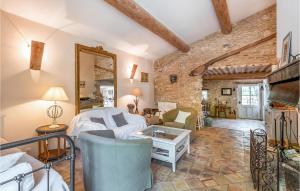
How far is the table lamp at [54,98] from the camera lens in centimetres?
286

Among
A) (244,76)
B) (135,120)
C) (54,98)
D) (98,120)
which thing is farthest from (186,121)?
(244,76)

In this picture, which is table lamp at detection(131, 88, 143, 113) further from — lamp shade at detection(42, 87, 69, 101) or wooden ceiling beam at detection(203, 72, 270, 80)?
wooden ceiling beam at detection(203, 72, 270, 80)

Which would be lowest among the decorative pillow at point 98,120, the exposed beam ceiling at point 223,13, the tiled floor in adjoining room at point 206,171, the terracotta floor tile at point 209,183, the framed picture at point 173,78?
the terracotta floor tile at point 209,183

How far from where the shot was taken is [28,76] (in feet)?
9.31

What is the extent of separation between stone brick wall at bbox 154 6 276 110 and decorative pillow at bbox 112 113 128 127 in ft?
9.72

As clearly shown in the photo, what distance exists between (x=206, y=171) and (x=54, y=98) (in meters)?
2.97

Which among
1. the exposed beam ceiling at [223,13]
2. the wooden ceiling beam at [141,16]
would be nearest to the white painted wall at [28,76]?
the wooden ceiling beam at [141,16]

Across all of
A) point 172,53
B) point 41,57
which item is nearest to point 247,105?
point 172,53

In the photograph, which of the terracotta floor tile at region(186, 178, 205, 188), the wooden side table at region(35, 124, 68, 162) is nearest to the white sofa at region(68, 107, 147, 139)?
the wooden side table at region(35, 124, 68, 162)

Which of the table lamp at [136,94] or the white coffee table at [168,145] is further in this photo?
the table lamp at [136,94]

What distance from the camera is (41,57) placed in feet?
9.57

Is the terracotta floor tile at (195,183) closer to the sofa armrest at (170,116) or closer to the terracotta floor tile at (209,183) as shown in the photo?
the terracotta floor tile at (209,183)

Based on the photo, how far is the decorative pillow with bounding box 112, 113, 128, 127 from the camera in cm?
388

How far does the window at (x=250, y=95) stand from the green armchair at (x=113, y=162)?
29.3ft
